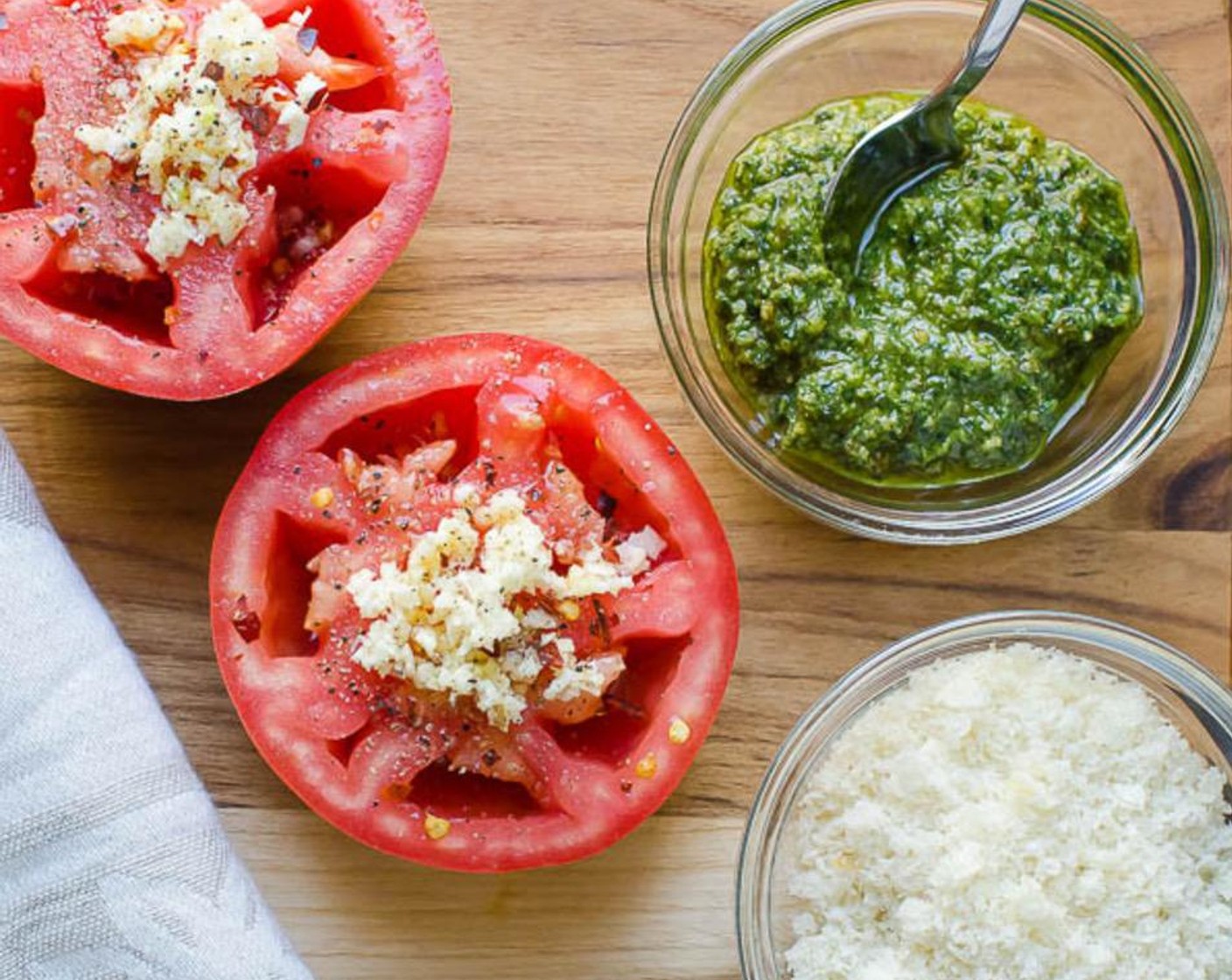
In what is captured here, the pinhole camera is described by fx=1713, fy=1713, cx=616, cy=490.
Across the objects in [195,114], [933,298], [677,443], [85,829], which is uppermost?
[195,114]

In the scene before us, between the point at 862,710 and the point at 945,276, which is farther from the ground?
the point at 945,276

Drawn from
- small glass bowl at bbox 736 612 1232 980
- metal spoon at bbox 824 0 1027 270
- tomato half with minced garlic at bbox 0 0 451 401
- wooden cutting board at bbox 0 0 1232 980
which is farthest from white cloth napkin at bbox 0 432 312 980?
metal spoon at bbox 824 0 1027 270

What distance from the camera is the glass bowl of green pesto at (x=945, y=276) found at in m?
2.32

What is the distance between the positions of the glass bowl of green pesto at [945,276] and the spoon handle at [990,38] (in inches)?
5.5

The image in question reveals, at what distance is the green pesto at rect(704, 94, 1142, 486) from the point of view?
7.60 ft

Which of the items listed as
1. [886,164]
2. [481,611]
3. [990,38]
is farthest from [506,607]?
[990,38]

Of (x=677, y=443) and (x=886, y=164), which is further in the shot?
(x=677, y=443)

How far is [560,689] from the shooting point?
224 centimetres

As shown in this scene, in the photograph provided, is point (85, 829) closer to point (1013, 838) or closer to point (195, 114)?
point (195, 114)

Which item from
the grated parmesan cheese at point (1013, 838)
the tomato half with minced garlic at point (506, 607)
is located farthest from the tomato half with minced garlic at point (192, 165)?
the grated parmesan cheese at point (1013, 838)

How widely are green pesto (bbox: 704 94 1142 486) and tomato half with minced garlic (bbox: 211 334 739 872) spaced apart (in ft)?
0.74

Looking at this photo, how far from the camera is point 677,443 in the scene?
2568mm

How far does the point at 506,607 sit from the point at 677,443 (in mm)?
483

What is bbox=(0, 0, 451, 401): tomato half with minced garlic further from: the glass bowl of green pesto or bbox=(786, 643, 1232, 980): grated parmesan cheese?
bbox=(786, 643, 1232, 980): grated parmesan cheese
